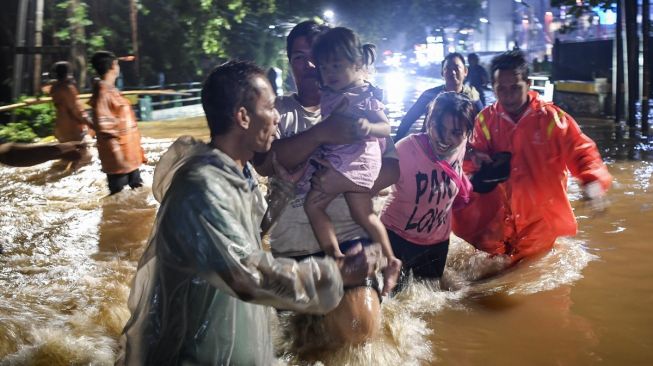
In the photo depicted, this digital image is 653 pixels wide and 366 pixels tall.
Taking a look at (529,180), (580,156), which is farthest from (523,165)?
(580,156)

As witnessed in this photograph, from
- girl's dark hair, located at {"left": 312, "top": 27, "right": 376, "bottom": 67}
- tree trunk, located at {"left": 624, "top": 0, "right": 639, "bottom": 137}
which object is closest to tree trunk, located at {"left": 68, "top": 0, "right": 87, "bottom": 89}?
tree trunk, located at {"left": 624, "top": 0, "right": 639, "bottom": 137}

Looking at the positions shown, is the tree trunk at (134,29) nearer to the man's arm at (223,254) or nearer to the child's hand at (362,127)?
the child's hand at (362,127)

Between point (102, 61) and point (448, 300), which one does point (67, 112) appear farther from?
point (448, 300)

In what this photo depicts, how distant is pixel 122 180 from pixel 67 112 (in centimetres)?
278

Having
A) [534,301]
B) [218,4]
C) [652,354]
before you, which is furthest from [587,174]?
[218,4]

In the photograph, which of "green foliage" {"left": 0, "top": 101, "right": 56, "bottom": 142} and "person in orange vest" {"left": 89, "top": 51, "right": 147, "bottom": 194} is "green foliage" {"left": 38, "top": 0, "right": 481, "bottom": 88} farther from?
"person in orange vest" {"left": 89, "top": 51, "right": 147, "bottom": 194}

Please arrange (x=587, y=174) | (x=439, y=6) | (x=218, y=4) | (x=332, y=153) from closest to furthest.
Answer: (x=332, y=153)
(x=587, y=174)
(x=218, y=4)
(x=439, y=6)

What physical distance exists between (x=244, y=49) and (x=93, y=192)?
17.3 m

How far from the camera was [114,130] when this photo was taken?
7164 mm

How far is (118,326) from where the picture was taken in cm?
446

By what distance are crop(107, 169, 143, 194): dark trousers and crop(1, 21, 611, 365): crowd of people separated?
1.36 metres

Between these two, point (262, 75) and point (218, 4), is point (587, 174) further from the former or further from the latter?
point (218, 4)

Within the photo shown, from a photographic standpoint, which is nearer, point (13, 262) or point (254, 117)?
point (254, 117)

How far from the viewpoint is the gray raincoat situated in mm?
1850
